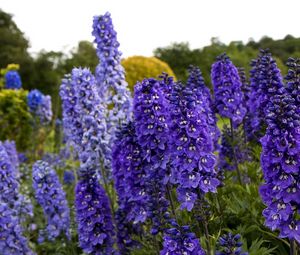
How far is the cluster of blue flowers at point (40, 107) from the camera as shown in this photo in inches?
477

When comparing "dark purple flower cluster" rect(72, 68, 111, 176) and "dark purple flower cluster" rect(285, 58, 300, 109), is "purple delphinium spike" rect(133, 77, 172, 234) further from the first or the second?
"dark purple flower cluster" rect(72, 68, 111, 176)

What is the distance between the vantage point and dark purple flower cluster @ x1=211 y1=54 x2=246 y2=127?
19.8 feet

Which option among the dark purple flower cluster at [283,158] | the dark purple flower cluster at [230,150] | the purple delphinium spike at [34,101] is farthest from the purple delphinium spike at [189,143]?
the purple delphinium spike at [34,101]

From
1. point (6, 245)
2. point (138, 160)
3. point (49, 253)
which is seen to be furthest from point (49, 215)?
point (138, 160)

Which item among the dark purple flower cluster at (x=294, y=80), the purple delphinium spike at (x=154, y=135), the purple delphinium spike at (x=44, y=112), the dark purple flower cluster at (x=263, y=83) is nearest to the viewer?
the dark purple flower cluster at (x=294, y=80)

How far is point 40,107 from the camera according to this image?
12.1 metres

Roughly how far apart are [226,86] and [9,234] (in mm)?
3188

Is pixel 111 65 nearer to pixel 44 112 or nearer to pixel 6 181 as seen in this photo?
pixel 6 181

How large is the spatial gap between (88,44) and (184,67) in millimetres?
7700

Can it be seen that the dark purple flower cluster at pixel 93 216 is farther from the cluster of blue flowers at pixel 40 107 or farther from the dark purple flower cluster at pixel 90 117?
the cluster of blue flowers at pixel 40 107

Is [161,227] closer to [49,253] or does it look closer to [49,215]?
[49,215]

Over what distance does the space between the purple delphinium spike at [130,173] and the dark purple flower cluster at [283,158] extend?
166 cm

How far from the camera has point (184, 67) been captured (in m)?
38.5

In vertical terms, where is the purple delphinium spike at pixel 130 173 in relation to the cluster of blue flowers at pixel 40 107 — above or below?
below
